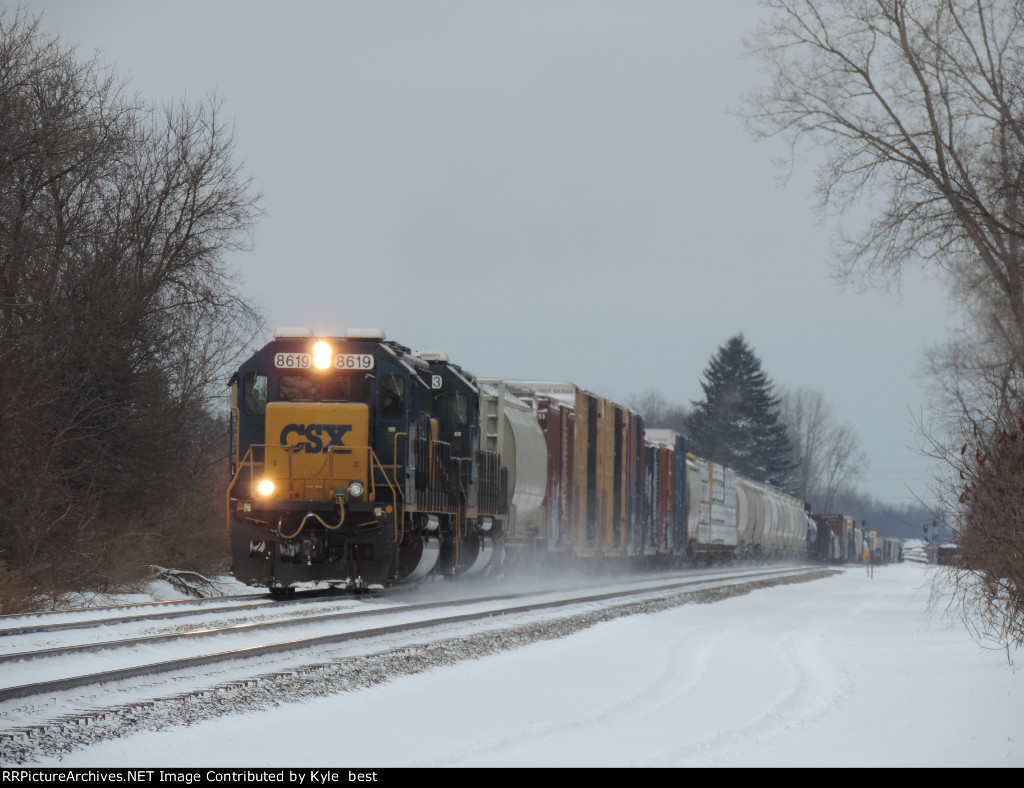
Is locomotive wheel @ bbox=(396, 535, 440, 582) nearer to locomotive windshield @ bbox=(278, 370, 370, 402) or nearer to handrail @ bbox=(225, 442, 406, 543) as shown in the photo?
handrail @ bbox=(225, 442, 406, 543)

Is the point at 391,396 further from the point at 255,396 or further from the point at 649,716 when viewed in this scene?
the point at 649,716

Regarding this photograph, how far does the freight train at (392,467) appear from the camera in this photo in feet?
53.9

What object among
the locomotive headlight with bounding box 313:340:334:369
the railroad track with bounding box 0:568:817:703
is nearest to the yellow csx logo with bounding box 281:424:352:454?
the locomotive headlight with bounding box 313:340:334:369

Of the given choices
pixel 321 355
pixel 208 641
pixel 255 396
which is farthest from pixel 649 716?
pixel 255 396

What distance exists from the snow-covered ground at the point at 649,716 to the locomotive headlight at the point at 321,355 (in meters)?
5.95

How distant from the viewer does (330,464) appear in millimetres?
16641

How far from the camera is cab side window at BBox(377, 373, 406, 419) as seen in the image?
667 inches

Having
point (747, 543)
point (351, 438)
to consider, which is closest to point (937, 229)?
point (351, 438)

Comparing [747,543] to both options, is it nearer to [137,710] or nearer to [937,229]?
[937,229]

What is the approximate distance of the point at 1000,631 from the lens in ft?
42.3

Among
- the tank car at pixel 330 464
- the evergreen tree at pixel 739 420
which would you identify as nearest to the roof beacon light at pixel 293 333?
the tank car at pixel 330 464

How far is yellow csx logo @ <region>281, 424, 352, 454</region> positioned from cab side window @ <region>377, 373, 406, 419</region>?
0.76 meters

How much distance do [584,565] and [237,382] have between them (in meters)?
14.1

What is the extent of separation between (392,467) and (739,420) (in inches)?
3312
